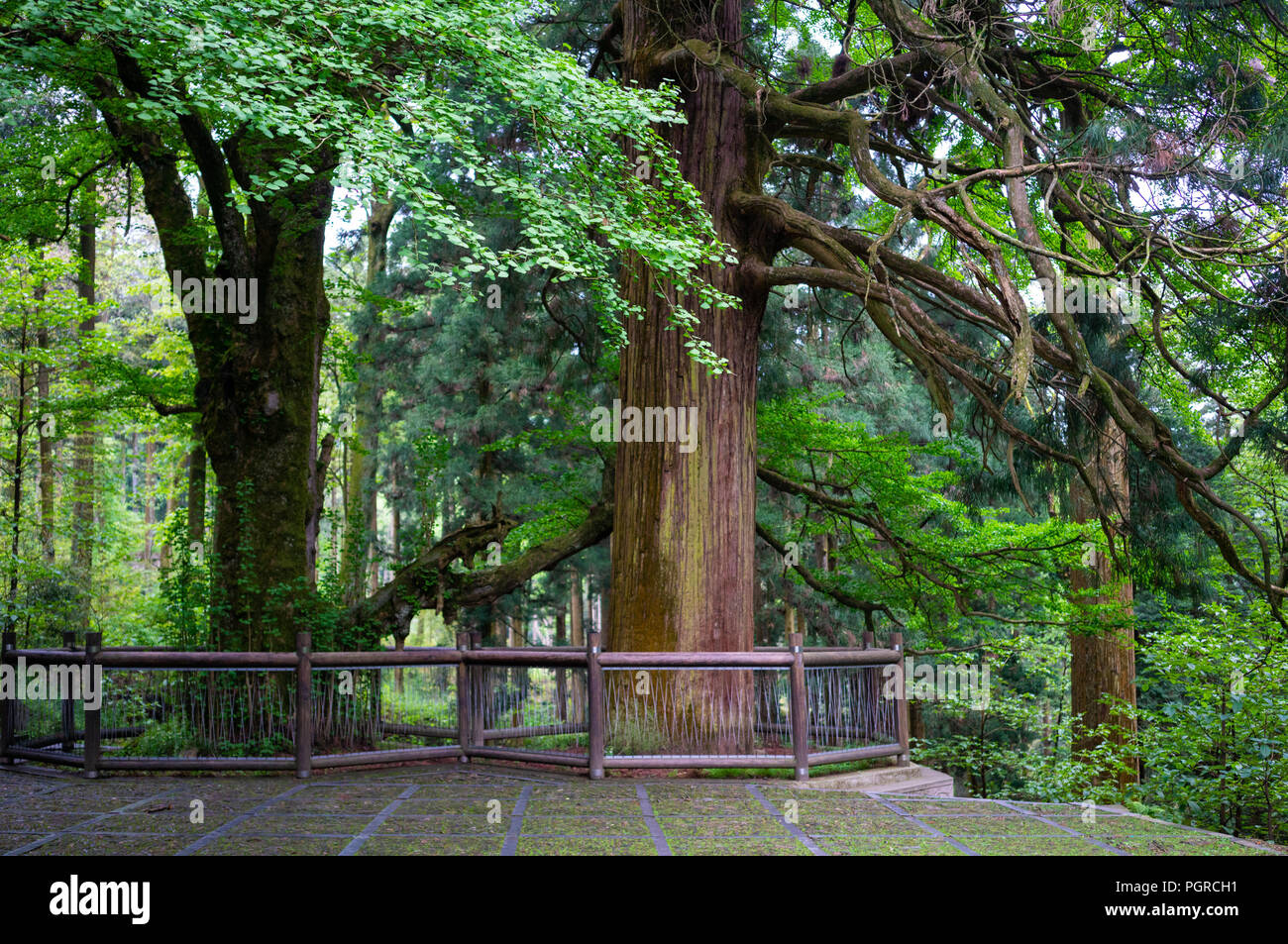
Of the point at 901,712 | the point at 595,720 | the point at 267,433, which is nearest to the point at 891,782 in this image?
the point at 901,712

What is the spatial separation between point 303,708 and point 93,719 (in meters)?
1.80

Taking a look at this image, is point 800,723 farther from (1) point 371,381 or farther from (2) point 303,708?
(1) point 371,381

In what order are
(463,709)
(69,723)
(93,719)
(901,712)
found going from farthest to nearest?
(463,709) < (69,723) < (901,712) < (93,719)

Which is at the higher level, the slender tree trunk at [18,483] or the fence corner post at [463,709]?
the slender tree trunk at [18,483]

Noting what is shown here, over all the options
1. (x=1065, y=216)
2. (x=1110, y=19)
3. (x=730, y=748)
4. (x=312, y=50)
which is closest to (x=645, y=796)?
(x=730, y=748)

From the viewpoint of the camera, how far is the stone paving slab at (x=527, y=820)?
228 inches

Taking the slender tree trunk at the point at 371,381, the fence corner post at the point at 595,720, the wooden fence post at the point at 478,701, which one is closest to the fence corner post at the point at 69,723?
the wooden fence post at the point at 478,701

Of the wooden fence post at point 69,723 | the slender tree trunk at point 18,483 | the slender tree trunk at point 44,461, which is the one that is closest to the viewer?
the wooden fence post at point 69,723

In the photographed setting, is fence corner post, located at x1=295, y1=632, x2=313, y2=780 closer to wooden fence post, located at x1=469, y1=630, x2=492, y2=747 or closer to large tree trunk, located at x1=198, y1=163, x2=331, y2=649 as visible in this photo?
wooden fence post, located at x1=469, y1=630, x2=492, y2=747

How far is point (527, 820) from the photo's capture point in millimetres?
6562

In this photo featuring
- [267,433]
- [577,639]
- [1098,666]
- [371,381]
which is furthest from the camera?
[577,639]

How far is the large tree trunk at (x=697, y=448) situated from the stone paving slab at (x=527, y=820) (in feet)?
5.24

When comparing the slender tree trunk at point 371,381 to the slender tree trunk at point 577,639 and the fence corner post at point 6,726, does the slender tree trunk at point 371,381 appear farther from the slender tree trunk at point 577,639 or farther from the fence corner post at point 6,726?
the fence corner post at point 6,726

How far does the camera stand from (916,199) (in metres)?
7.09
